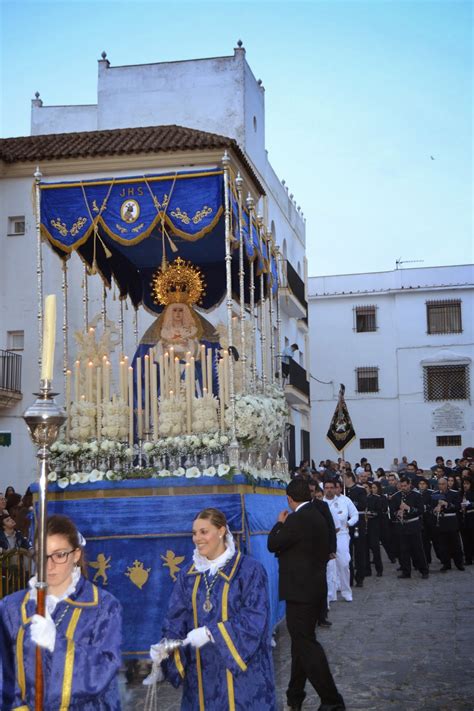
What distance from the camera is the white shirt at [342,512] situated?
1401cm

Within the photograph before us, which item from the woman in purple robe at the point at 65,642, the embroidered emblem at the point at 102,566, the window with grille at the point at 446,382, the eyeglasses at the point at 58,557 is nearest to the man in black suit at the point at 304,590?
the embroidered emblem at the point at 102,566

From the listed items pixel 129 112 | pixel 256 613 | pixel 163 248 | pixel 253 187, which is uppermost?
pixel 129 112

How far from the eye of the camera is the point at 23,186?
2419cm

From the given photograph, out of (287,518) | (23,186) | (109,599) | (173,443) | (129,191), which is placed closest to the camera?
(109,599)

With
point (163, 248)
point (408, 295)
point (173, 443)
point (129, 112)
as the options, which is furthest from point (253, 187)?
point (408, 295)

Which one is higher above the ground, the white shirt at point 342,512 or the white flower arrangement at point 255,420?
the white flower arrangement at point 255,420

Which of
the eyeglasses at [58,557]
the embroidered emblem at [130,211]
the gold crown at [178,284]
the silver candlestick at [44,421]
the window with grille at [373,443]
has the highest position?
the embroidered emblem at [130,211]

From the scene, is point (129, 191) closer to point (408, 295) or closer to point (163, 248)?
point (163, 248)

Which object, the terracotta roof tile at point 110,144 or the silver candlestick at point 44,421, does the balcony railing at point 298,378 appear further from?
the silver candlestick at point 44,421

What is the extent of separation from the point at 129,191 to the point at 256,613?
5.76 metres

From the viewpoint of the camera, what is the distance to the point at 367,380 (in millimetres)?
40125

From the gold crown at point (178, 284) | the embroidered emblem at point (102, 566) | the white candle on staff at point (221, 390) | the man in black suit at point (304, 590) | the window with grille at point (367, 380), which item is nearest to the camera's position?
the man in black suit at point (304, 590)

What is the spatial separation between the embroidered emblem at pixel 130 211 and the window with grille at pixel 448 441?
3075 cm

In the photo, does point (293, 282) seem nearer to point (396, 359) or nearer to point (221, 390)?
point (396, 359)
